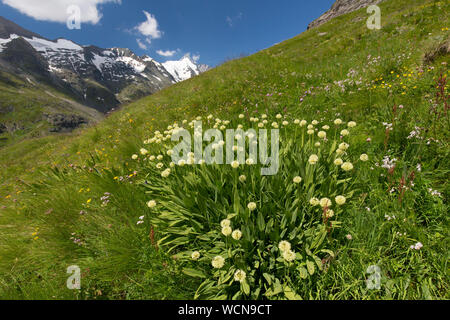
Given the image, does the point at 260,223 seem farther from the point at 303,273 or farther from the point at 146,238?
the point at 146,238

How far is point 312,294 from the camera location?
1963mm

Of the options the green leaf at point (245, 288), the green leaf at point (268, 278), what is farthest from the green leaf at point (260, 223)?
the green leaf at point (245, 288)

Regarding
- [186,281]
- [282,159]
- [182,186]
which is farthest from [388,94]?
[186,281]

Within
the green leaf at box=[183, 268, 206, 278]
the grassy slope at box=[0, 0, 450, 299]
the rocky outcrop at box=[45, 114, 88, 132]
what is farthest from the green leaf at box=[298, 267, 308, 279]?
the rocky outcrop at box=[45, 114, 88, 132]

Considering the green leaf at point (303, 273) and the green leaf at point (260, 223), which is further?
the green leaf at point (260, 223)

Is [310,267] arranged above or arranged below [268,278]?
above

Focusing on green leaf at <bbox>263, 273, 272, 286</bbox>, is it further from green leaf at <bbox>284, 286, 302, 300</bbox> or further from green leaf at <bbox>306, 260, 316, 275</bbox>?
green leaf at <bbox>306, 260, 316, 275</bbox>

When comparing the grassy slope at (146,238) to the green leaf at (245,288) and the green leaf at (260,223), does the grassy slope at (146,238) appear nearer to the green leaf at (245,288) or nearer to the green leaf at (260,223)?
the green leaf at (245,288)

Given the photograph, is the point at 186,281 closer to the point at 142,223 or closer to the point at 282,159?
the point at 142,223

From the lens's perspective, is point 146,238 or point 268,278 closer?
point 268,278

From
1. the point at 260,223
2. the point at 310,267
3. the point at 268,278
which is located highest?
the point at 260,223

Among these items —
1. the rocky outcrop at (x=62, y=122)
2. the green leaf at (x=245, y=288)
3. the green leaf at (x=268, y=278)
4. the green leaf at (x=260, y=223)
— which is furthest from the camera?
the rocky outcrop at (x=62, y=122)

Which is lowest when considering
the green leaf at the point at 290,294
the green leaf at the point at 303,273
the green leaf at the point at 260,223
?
the green leaf at the point at 290,294

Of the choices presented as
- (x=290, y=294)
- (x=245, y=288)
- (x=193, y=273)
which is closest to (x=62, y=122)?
(x=193, y=273)
